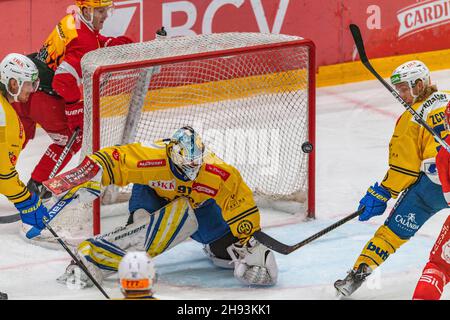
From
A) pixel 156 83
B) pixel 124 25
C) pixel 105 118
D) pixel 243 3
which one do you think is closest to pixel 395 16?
pixel 243 3

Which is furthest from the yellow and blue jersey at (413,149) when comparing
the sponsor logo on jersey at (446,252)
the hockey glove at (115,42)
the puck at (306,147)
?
the hockey glove at (115,42)

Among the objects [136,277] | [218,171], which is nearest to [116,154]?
[218,171]

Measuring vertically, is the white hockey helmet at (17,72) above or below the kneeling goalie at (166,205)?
above

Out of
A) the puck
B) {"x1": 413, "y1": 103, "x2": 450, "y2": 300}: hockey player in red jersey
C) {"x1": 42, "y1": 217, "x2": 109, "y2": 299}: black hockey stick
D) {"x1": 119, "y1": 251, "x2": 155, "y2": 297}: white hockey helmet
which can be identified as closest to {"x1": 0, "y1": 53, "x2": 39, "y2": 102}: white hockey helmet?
{"x1": 42, "y1": 217, "x2": 109, "y2": 299}: black hockey stick

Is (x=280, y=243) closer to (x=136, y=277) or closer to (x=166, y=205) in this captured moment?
(x=166, y=205)

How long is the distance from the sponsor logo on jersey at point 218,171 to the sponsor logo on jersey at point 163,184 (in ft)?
0.55

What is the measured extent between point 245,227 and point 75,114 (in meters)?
1.46

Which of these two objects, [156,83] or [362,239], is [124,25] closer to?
[156,83]

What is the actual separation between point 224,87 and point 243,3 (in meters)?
1.69

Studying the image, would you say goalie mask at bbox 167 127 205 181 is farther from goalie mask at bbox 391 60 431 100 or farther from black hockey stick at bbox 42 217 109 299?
goalie mask at bbox 391 60 431 100

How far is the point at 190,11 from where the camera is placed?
9305mm

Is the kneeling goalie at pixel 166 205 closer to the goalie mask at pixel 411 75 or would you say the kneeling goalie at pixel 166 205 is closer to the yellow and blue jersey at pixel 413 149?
the yellow and blue jersey at pixel 413 149

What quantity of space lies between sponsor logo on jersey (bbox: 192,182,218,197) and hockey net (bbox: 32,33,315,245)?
857 millimetres

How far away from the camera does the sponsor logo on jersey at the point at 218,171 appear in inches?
263
